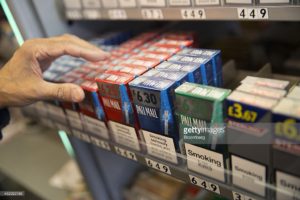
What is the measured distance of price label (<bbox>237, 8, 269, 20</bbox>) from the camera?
2.68 ft

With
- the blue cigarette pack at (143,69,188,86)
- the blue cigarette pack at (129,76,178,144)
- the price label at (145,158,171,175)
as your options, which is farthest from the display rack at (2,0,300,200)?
the blue cigarette pack at (143,69,188,86)

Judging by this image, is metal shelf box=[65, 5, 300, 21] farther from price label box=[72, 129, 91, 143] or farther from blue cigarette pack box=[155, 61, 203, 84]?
price label box=[72, 129, 91, 143]

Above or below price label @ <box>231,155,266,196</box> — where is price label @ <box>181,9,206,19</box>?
above

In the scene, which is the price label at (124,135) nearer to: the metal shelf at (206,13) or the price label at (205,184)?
the price label at (205,184)

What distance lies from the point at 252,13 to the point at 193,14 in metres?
0.20

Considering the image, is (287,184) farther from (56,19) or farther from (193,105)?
(56,19)

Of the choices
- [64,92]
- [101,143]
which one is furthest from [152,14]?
[101,143]

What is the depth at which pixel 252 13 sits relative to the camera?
0.84m

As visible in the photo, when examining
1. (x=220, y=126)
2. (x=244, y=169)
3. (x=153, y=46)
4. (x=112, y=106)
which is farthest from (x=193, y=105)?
(x=153, y=46)

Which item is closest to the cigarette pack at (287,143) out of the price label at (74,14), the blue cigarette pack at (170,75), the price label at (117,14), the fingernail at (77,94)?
the blue cigarette pack at (170,75)

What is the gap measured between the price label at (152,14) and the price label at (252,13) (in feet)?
0.99

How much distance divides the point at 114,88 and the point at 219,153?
0.38 meters

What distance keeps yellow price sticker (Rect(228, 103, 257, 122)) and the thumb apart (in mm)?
520

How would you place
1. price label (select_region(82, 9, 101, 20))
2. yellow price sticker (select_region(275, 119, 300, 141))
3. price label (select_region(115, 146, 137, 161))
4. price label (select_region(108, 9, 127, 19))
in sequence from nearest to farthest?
yellow price sticker (select_region(275, 119, 300, 141)) → price label (select_region(115, 146, 137, 161)) → price label (select_region(108, 9, 127, 19)) → price label (select_region(82, 9, 101, 20))
